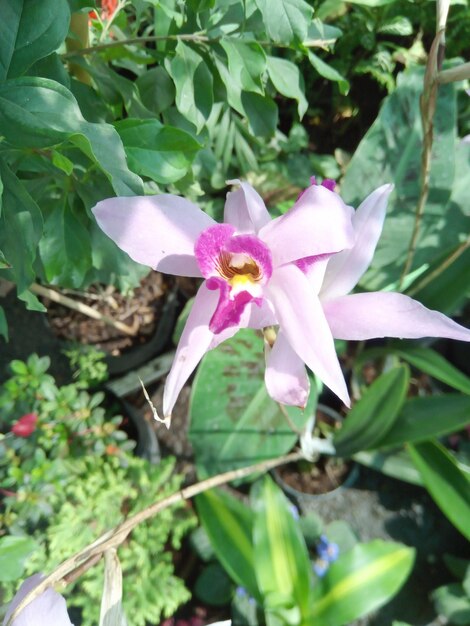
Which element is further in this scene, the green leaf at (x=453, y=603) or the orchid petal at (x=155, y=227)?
the green leaf at (x=453, y=603)

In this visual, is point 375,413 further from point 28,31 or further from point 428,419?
point 28,31

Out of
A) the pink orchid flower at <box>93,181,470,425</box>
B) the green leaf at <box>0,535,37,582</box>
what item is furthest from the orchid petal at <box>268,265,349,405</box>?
the green leaf at <box>0,535,37,582</box>

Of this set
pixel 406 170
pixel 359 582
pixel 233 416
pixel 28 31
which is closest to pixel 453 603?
pixel 359 582

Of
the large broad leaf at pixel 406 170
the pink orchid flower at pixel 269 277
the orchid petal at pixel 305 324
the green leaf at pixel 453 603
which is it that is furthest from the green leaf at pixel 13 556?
the green leaf at pixel 453 603

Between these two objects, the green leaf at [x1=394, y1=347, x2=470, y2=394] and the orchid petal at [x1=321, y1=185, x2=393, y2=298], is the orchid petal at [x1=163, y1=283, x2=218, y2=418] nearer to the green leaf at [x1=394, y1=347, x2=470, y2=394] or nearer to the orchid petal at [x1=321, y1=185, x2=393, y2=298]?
the orchid petal at [x1=321, y1=185, x2=393, y2=298]

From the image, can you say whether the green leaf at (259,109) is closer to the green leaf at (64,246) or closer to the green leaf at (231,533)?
the green leaf at (64,246)

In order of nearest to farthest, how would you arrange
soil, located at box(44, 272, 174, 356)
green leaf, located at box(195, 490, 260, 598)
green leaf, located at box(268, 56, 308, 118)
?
green leaf, located at box(268, 56, 308, 118) → green leaf, located at box(195, 490, 260, 598) → soil, located at box(44, 272, 174, 356)

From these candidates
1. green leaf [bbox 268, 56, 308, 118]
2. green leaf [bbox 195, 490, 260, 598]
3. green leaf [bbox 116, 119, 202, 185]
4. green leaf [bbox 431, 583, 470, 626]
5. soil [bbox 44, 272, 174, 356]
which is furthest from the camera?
soil [bbox 44, 272, 174, 356]
